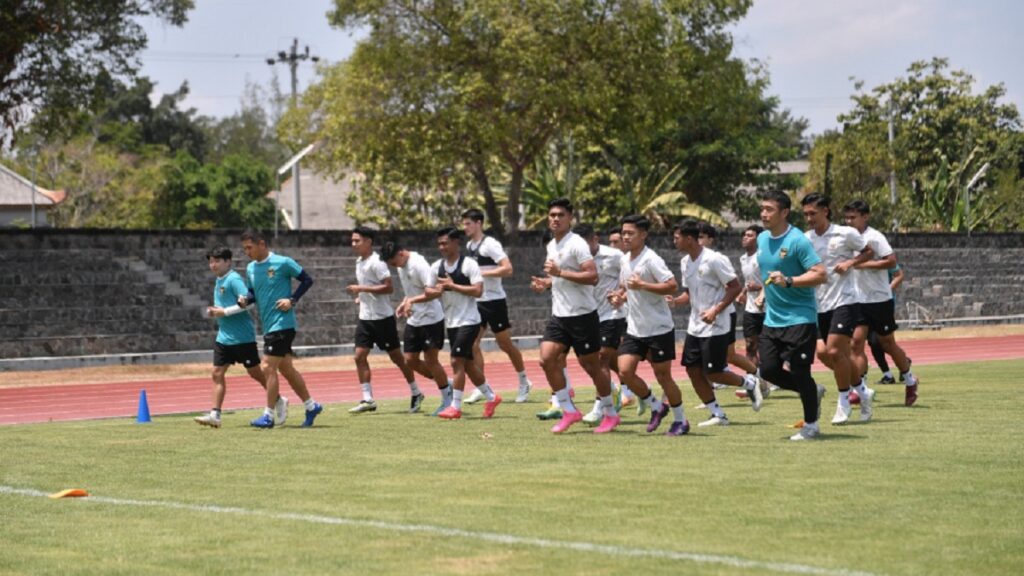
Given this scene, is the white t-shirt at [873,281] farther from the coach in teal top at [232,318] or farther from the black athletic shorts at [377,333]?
the coach in teal top at [232,318]

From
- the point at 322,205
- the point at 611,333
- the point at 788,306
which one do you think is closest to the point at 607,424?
the point at 611,333

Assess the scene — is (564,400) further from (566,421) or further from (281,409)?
(281,409)

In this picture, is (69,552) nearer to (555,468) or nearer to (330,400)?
(555,468)

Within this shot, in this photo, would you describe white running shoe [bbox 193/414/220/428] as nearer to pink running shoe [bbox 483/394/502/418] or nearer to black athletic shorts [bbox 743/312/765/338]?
pink running shoe [bbox 483/394/502/418]

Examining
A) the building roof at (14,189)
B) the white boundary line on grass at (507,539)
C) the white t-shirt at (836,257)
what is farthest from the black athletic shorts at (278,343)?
the building roof at (14,189)

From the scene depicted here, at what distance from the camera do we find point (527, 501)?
9836mm

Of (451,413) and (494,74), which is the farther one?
(494,74)

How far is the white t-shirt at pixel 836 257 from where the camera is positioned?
1541 cm

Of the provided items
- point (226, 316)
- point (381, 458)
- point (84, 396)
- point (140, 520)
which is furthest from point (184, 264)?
point (140, 520)

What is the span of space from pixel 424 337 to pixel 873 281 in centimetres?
518

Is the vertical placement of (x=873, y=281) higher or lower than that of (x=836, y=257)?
lower

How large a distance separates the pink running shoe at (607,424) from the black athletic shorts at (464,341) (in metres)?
2.61

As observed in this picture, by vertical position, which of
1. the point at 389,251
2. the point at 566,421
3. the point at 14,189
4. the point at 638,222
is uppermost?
the point at 14,189

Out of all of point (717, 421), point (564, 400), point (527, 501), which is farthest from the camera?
point (717, 421)
